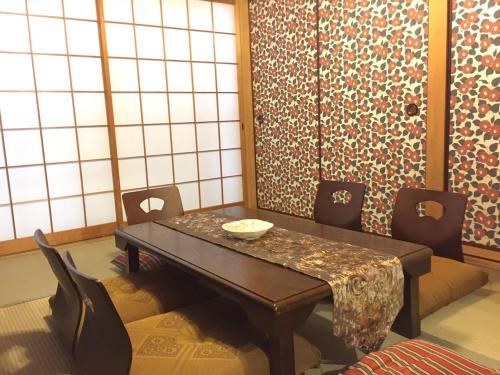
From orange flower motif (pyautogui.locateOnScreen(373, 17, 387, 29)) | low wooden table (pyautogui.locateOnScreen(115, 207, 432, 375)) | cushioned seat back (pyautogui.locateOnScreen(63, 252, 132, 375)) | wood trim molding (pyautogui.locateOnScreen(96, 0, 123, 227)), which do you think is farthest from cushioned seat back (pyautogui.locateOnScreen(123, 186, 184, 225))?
orange flower motif (pyautogui.locateOnScreen(373, 17, 387, 29))

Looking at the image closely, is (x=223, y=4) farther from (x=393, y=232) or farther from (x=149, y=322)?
(x=149, y=322)

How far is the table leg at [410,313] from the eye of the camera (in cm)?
184

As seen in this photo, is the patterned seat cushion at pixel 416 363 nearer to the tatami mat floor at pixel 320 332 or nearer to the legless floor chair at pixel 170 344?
the legless floor chair at pixel 170 344

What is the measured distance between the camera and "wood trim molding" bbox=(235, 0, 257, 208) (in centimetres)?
479

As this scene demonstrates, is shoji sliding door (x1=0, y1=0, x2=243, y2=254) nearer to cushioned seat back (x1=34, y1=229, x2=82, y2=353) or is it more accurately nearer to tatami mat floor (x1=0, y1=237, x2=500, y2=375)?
tatami mat floor (x1=0, y1=237, x2=500, y2=375)

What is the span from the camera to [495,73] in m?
2.81

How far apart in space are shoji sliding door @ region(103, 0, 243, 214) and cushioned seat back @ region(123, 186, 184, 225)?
1466mm

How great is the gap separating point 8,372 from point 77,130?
2.51 meters

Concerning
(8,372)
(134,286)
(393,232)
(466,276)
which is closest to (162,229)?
(134,286)

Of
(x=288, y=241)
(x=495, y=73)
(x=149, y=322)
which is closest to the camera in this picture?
(x=149, y=322)

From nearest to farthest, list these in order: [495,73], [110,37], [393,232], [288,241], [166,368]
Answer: [166,368] < [288,241] < [393,232] < [495,73] < [110,37]

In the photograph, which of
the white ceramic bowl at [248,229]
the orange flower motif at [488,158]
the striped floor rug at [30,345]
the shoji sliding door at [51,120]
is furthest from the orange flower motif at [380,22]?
the striped floor rug at [30,345]

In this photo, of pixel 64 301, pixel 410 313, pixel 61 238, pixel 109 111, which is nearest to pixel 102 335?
pixel 64 301

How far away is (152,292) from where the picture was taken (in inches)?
81.7
